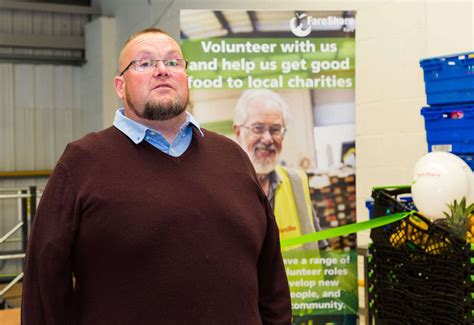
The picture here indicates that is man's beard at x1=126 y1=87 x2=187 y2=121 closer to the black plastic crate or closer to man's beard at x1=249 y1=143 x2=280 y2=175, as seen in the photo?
the black plastic crate

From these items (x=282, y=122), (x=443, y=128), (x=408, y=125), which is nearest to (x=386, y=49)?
(x=408, y=125)

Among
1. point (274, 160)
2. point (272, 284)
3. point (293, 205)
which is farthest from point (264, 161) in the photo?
point (272, 284)

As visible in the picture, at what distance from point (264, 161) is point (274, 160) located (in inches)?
2.3

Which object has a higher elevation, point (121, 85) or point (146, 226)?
point (121, 85)

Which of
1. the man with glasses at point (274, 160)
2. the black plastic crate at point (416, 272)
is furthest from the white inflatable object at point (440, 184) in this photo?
the man with glasses at point (274, 160)

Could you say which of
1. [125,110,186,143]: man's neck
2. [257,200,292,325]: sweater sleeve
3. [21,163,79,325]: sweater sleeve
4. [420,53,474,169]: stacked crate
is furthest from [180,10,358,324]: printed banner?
[21,163,79,325]: sweater sleeve

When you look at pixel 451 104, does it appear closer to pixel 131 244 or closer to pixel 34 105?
pixel 131 244

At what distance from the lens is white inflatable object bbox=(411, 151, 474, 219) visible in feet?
8.21

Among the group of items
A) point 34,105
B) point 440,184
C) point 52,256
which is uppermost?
point 34,105

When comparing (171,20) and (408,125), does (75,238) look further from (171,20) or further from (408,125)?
(171,20)

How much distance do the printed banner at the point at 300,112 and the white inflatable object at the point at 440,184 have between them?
1.10 m

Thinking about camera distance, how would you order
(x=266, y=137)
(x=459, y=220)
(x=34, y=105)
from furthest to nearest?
1. (x=34, y=105)
2. (x=266, y=137)
3. (x=459, y=220)

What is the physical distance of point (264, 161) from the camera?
12.0 ft

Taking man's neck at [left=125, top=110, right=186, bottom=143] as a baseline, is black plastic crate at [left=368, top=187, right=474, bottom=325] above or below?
below
